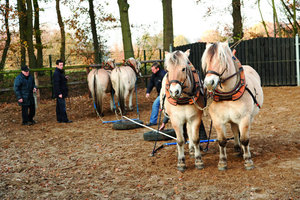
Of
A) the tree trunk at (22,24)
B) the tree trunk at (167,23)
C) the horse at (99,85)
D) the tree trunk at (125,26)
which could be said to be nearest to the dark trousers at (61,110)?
the horse at (99,85)

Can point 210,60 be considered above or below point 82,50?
below

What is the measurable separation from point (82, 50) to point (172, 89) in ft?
57.5

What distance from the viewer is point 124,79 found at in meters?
10.5

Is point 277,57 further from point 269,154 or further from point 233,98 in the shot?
point 233,98

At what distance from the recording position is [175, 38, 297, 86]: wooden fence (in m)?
13.4

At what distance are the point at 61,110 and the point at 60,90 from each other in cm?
62

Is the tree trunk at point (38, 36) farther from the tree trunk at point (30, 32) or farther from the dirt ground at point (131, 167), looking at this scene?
the dirt ground at point (131, 167)

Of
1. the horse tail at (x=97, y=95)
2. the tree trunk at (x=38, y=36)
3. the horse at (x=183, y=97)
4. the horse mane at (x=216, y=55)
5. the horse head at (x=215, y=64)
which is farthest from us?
the tree trunk at (x=38, y=36)

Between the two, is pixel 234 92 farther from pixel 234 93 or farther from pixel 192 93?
pixel 192 93

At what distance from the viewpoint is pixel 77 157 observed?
5.97m

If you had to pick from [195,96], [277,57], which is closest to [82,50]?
[277,57]

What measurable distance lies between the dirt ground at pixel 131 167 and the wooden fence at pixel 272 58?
17.2 feet

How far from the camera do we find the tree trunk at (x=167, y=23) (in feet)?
50.9

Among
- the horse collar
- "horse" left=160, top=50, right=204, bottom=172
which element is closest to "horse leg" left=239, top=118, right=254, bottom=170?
the horse collar
